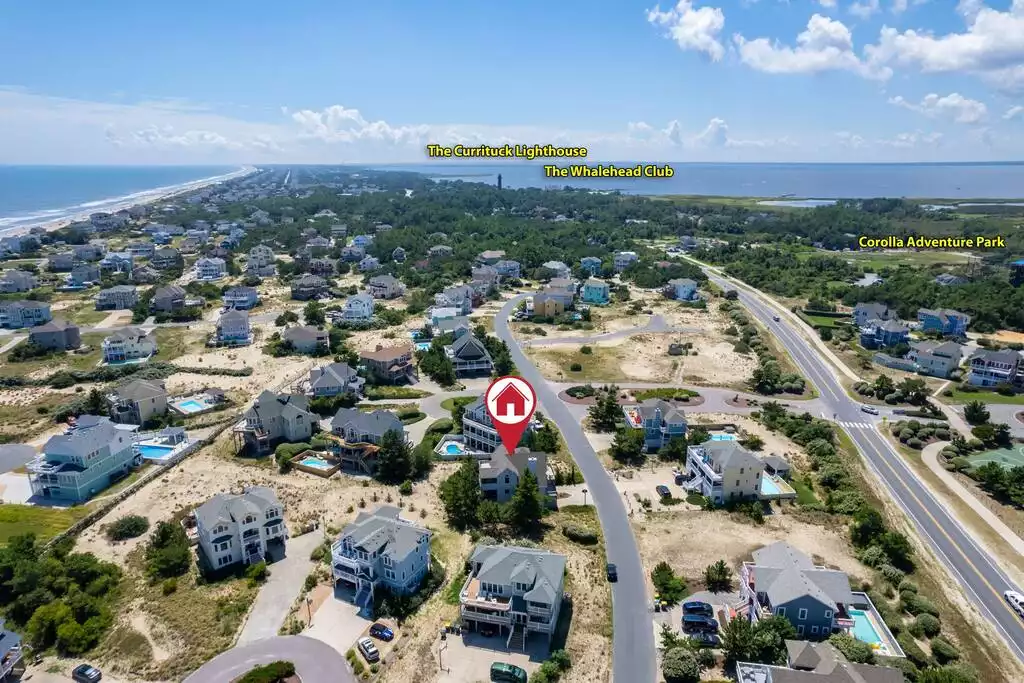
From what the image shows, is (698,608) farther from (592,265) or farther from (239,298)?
(592,265)

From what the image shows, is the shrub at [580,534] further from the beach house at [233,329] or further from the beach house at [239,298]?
the beach house at [239,298]

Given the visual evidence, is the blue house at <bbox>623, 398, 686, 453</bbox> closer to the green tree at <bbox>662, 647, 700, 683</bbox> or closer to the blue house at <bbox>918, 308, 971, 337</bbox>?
the green tree at <bbox>662, 647, 700, 683</bbox>

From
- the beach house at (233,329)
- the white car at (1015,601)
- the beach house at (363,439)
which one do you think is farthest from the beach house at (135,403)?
the white car at (1015,601)

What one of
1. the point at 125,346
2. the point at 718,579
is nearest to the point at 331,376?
the point at 125,346

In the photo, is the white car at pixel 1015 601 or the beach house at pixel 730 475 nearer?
the white car at pixel 1015 601

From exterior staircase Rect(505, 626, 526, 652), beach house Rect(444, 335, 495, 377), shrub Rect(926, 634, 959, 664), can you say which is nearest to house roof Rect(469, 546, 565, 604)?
exterior staircase Rect(505, 626, 526, 652)

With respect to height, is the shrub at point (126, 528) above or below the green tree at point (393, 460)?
below
